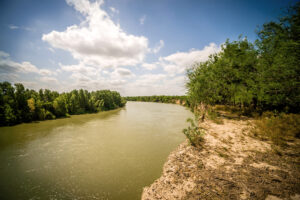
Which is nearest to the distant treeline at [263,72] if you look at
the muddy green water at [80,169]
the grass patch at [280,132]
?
the grass patch at [280,132]

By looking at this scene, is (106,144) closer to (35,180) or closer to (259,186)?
(35,180)

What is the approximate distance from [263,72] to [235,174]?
457 inches

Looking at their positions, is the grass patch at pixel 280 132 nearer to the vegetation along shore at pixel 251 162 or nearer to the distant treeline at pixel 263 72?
the vegetation along shore at pixel 251 162

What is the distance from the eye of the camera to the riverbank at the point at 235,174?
4172 mm

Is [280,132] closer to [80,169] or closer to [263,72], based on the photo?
[263,72]

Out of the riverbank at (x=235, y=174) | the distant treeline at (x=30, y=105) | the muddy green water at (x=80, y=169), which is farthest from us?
the distant treeline at (x=30, y=105)

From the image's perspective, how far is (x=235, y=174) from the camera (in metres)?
5.20

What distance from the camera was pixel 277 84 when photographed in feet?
29.2

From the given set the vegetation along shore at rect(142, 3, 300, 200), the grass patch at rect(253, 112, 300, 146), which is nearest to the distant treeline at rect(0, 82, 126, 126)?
the vegetation along shore at rect(142, 3, 300, 200)

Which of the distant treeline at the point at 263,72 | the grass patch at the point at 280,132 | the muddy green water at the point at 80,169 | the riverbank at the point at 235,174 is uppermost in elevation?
the distant treeline at the point at 263,72

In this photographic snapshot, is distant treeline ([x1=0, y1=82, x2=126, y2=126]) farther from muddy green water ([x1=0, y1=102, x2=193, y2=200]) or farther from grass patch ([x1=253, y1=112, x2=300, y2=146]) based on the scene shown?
grass patch ([x1=253, y1=112, x2=300, y2=146])

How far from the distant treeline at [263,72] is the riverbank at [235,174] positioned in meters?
4.95

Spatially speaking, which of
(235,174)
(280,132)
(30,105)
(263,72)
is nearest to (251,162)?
(235,174)

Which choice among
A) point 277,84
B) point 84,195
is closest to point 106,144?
point 84,195
